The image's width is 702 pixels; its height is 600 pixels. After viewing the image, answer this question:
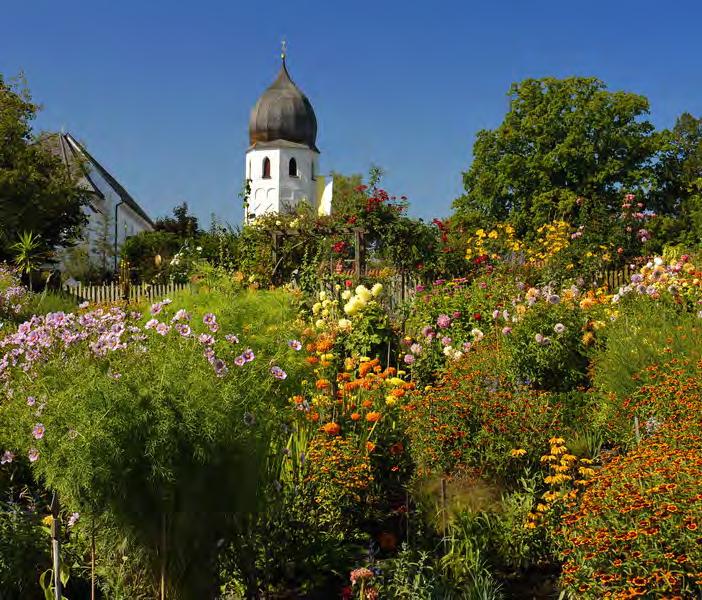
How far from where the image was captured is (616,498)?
345 cm

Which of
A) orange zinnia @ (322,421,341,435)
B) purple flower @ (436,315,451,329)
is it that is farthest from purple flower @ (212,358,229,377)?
purple flower @ (436,315,451,329)

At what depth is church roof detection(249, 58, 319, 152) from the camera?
52156mm

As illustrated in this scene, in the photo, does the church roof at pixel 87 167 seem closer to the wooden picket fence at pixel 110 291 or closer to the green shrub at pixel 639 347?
the wooden picket fence at pixel 110 291

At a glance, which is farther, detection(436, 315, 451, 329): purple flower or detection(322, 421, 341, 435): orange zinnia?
detection(436, 315, 451, 329): purple flower

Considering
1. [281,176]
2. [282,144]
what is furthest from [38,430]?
[282,144]

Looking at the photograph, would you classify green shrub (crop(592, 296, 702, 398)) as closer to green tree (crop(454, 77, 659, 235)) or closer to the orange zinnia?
the orange zinnia

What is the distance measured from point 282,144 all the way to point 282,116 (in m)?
1.84

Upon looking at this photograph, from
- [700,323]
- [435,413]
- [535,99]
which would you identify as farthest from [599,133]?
[435,413]

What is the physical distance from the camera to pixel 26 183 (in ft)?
85.9

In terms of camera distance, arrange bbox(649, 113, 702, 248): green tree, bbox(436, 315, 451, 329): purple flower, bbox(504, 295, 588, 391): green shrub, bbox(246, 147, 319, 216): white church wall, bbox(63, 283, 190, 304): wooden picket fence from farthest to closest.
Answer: bbox(246, 147, 319, 216): white church wall
bbox(649, 113, 702, 248): green tree
bbox(63, 283, 190, 304): wooden picket fence
bbox(436, 315, 451, 329): purple flower
bbox(504, 295, 588, 391): green shrub

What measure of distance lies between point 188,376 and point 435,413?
5.88 feet

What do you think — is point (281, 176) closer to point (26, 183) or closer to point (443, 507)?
point (26, 183)

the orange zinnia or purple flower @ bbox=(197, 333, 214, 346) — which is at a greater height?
purple flower @ bbox=(197, 333, 214, 346)

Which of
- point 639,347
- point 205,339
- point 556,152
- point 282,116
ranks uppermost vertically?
point 282,116
